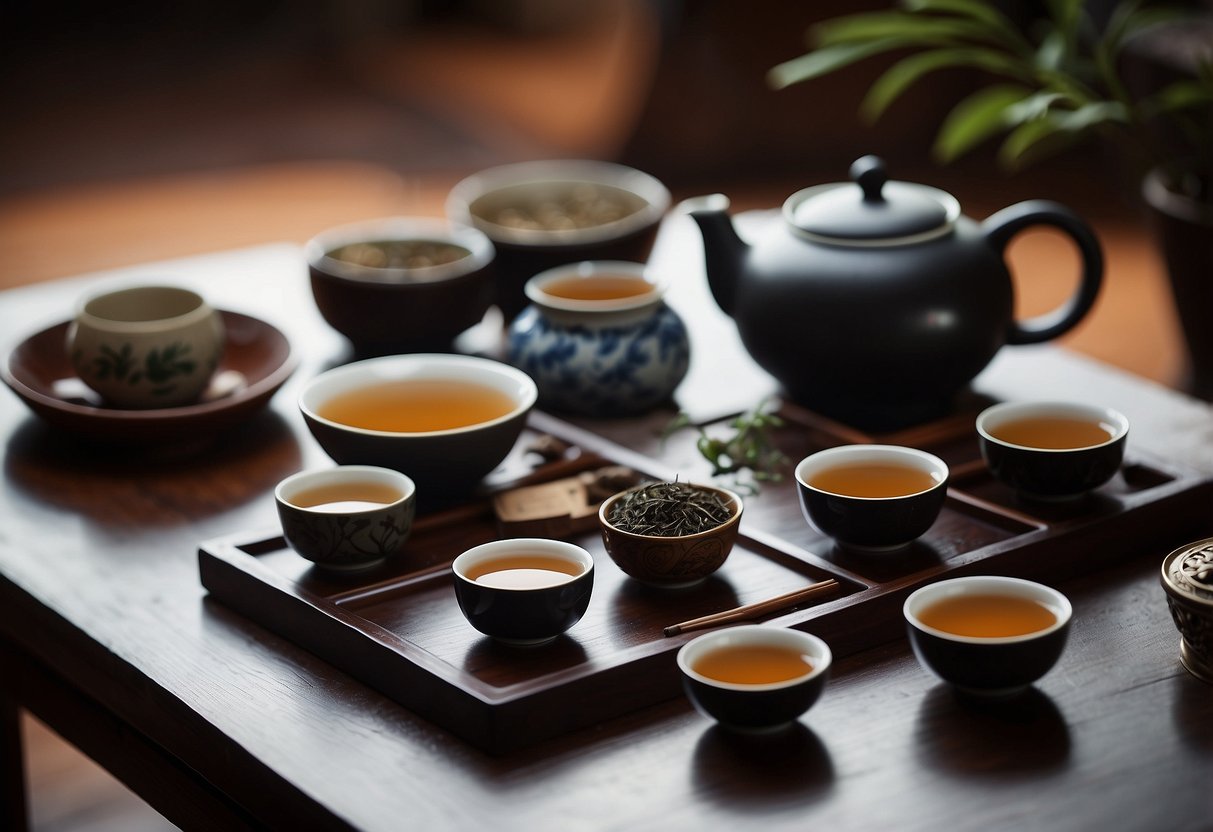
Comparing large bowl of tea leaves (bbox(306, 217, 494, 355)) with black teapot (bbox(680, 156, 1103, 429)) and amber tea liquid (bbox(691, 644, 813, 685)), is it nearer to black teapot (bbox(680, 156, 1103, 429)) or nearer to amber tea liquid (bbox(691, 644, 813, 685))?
black teapot (bbox(680, 156, 1103, 429))

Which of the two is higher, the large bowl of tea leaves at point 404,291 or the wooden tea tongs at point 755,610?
the large bowl of tea leaves at point 404,291

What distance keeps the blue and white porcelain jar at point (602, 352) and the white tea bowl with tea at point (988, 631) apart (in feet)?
1.75

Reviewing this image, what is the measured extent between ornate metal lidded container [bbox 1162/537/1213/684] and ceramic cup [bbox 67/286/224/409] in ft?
3.06

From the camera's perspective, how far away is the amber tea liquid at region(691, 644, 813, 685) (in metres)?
0.98

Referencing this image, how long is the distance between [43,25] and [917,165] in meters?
3.20

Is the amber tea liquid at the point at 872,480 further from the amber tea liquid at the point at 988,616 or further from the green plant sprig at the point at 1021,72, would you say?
the green plant sprig at the point at 1021,72

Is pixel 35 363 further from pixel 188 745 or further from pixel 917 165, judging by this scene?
pixel 917 165

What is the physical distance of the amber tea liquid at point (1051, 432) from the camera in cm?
128

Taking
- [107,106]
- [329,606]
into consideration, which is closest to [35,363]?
[329,606]

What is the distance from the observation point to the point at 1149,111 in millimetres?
2338

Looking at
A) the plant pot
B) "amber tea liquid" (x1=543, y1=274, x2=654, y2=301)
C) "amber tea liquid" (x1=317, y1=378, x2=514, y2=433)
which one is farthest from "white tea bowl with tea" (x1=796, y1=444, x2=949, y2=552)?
the plant pot

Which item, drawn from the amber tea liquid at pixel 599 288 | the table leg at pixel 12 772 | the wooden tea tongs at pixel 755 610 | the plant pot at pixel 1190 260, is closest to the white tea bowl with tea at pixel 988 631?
the wooden tea tongs at pixel 755 610

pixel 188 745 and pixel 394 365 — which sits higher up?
pixel 394 365

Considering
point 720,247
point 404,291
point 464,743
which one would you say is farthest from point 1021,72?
point 464,743
